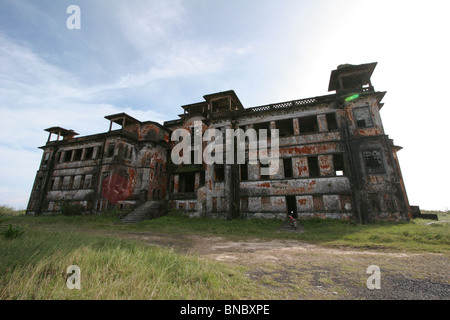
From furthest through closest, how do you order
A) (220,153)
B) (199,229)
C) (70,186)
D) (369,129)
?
(70,186) → (220,153) → (369,129) → (199,229)

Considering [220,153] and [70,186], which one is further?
[70,186]

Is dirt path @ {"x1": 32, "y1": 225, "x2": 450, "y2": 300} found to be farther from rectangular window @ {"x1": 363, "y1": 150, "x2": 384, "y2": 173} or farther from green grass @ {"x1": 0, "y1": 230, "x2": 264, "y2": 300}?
rectangular window @ {"x1": 363, "y1": 150, "x2": 384, "y2": 173}

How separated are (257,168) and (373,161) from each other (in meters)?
8.41

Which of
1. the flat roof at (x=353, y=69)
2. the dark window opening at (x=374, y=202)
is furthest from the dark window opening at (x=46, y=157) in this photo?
the dark window opening at (x=374, y=202)

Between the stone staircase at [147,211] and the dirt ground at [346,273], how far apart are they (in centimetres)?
1305

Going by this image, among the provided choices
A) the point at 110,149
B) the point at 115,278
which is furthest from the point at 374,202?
the point at 110,149

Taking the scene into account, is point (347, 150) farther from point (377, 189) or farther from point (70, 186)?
point (70, 186)

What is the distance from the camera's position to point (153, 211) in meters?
17.7

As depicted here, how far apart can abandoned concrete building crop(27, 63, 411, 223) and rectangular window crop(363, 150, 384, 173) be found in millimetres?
58

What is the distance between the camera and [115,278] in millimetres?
3215

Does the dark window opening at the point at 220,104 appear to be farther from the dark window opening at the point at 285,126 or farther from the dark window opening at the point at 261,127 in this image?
the dark window opening at the point at 285,126

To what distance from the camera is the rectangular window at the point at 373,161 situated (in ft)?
44.0

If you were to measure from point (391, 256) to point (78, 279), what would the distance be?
25.9 ft
